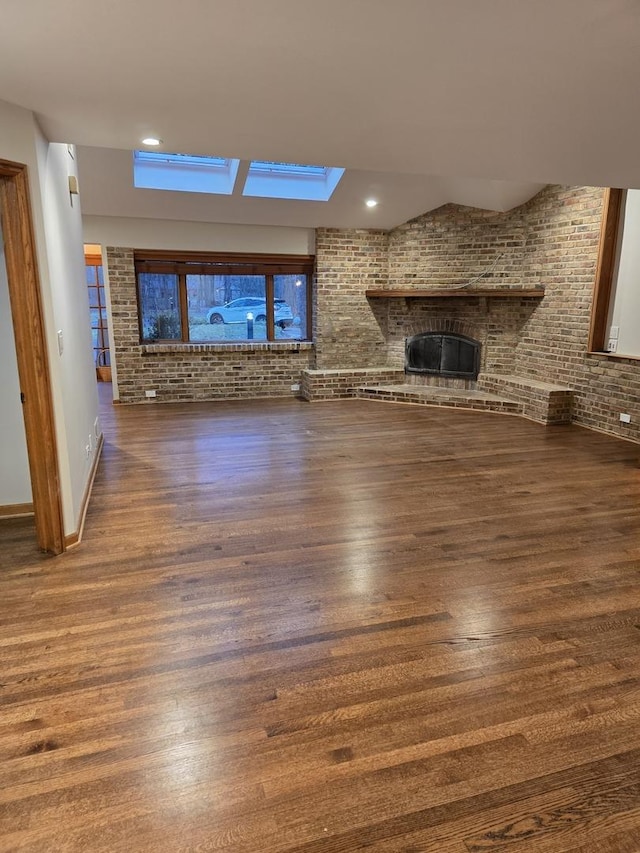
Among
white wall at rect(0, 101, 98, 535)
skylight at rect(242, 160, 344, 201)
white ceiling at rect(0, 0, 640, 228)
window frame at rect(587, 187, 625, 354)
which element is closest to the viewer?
white ceiling at rect(0, 0, 640, 228)

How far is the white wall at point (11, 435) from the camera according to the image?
3.34m

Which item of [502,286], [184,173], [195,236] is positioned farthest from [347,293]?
[184,173]

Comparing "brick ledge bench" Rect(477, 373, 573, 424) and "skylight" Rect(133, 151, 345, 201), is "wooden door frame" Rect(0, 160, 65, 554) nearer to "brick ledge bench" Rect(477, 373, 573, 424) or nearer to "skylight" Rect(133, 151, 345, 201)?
"skylight" Rect(133, 151, 345, 201)

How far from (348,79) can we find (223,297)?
216 inches

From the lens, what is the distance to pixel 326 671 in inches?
82.4

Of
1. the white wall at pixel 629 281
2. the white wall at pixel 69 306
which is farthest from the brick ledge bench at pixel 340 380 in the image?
the white wall at pixel 69 306

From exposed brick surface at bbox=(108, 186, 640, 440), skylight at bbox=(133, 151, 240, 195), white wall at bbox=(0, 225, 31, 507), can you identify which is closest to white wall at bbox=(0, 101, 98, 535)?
white wall at bbox=(0, 225, 31, 507)

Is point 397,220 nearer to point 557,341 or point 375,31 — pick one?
point 557,341

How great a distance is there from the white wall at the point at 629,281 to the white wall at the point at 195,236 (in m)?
3.91

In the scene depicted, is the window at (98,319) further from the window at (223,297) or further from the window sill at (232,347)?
the window sill at (232,347)

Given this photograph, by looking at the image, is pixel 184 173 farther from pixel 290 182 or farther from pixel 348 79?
pixel 348 79

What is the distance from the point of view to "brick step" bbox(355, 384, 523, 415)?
6789 mm

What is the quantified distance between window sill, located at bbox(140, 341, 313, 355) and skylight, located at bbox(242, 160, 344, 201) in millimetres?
2041

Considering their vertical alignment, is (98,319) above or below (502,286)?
below
